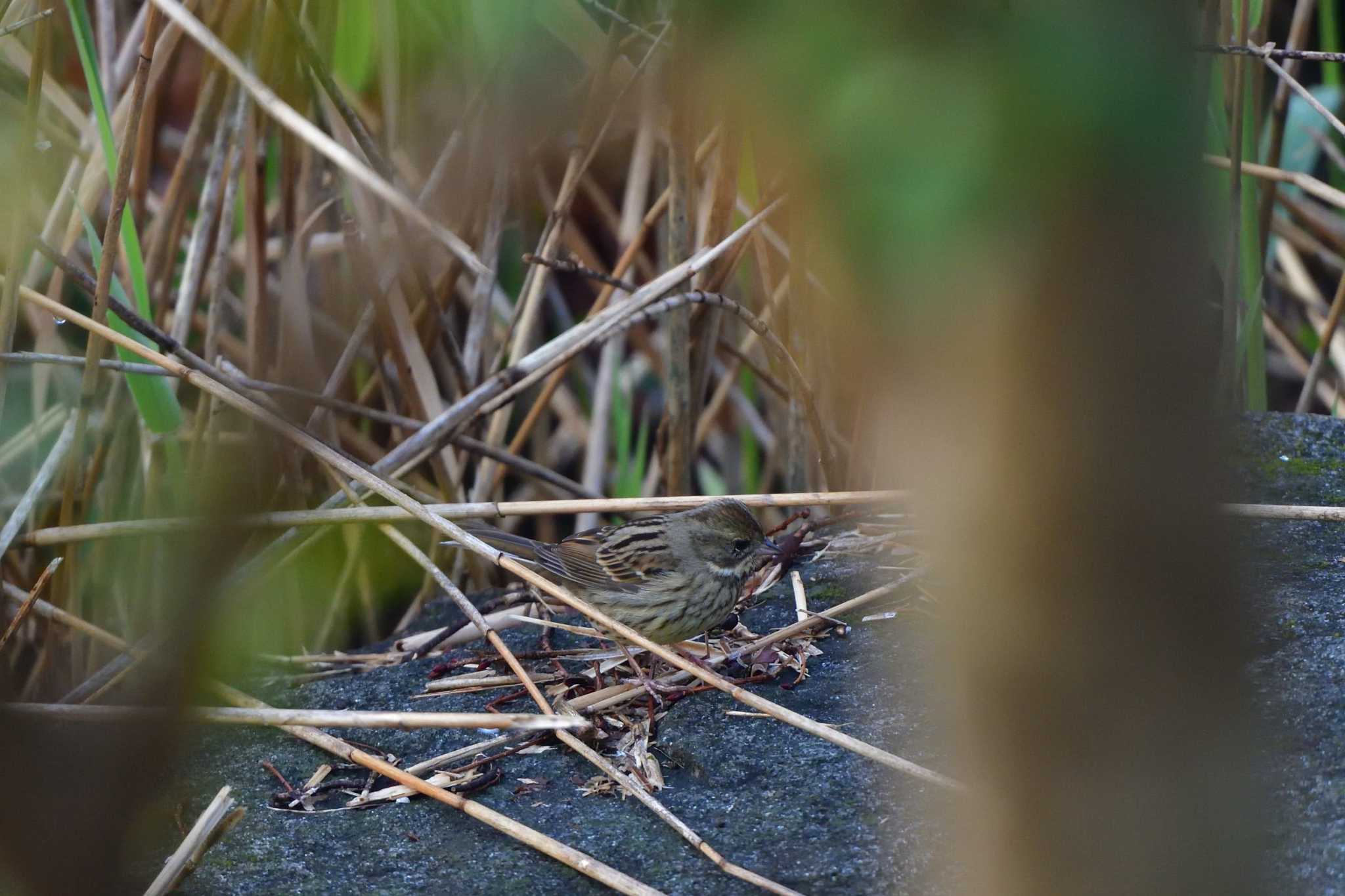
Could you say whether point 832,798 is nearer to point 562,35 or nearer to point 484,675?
point 484,675

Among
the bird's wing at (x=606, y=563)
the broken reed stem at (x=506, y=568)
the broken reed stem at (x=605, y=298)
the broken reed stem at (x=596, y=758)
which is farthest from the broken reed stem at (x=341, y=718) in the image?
the broken reed stem at (x=605, y=298)

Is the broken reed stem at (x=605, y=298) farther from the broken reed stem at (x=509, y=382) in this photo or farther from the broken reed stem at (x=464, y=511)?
the broken reed stem at (x=464, y=511)

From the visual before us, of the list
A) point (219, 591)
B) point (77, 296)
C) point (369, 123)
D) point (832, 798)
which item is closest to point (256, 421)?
point (219, 591)

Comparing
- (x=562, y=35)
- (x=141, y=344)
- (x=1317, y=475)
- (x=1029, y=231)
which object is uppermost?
(x=562, y=35)

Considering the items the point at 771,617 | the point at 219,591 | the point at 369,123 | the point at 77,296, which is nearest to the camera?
the point at 219,591

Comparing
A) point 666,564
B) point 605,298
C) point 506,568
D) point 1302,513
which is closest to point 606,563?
point 666,564

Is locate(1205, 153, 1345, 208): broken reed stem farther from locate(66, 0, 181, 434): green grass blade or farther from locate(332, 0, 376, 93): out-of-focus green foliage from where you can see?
locate(66, 0, 181, 434): green grass blade
